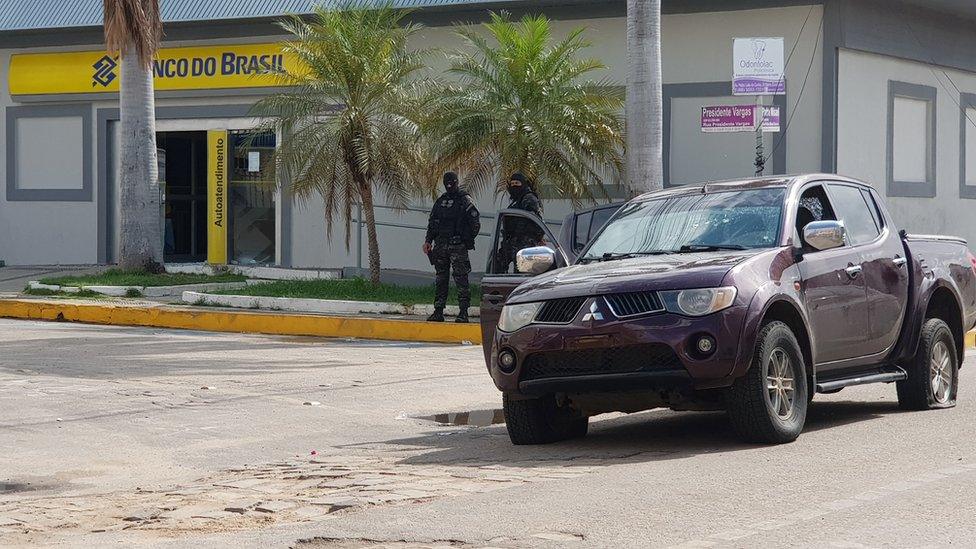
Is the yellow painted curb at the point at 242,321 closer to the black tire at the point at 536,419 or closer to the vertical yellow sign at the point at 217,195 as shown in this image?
the vertical yellow sign at the point at 217,195

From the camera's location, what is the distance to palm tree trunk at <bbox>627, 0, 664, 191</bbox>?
17109 millimetres

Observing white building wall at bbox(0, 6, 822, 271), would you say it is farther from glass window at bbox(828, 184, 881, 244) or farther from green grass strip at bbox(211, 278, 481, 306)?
glass window at bbox(828, 184, 881, 244)

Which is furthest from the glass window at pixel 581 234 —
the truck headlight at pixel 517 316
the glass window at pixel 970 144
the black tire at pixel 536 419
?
the glass window at pixel 970 144

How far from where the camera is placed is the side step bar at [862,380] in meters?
8.82

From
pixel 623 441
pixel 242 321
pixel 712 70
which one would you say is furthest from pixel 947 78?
pixel 623 441

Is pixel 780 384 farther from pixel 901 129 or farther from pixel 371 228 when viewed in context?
pixel 901 129

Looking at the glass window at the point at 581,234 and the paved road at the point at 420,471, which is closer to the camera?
the paved road at the point at 420,471

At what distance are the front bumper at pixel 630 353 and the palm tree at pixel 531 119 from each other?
10.9 metres

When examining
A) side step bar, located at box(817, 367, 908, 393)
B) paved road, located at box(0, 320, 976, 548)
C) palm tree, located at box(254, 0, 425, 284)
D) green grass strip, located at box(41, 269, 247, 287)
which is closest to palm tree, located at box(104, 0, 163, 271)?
green grass strip, located at box(41, 269, 247, 287)

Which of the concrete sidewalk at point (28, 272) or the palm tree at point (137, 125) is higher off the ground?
the palm tree at point (137, 125)

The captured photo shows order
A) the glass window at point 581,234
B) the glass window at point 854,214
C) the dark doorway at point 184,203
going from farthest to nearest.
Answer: the dark doorway at point 184,203 → the glass window at point 581,234 → the glass window at point 854,214

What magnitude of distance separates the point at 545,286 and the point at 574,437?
1.25m

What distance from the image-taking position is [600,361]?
8031 mm

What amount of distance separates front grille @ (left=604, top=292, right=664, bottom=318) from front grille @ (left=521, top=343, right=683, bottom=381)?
206 millimetres
